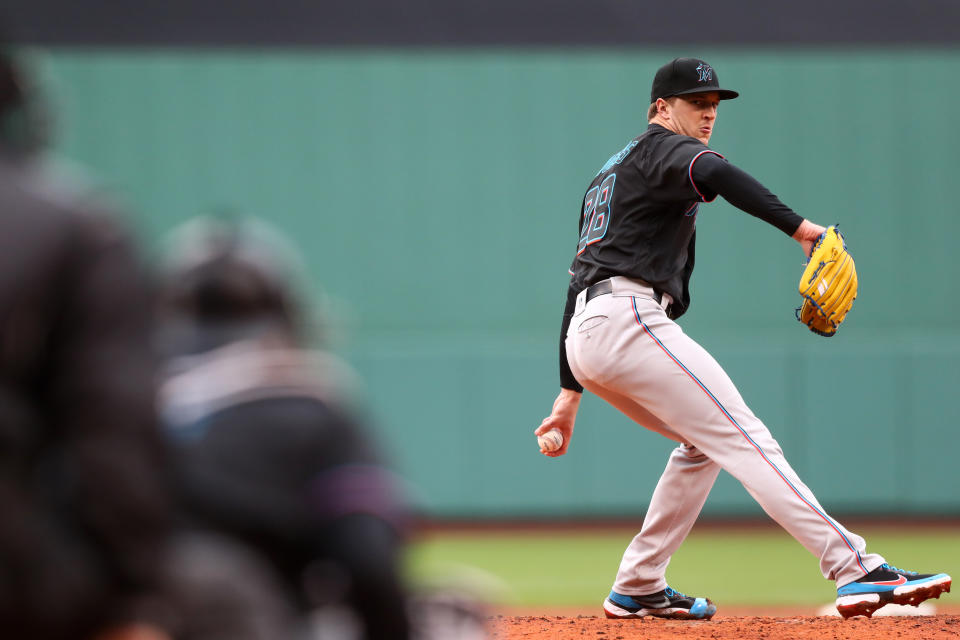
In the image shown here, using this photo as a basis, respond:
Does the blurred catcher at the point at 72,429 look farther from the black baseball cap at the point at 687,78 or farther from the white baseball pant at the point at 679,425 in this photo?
the black baseball cap at the point at 687,78

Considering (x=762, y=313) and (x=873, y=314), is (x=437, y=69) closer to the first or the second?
(x=762, y=313)

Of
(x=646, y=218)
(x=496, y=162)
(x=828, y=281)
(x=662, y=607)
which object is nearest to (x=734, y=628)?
(x=662, y=607)

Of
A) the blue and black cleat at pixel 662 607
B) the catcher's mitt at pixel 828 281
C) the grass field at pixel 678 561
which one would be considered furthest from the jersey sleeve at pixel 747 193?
the grass field at pixel 678 561

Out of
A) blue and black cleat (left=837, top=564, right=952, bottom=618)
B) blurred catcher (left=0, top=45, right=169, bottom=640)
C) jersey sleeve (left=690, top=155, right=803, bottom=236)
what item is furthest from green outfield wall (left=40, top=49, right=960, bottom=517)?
blurred catcher (left=0, top=45, right=169, bottom=640)

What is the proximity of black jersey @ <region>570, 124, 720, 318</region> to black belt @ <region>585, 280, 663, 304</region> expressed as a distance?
0.08 feet

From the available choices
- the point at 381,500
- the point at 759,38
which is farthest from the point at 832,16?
the point at 381,500

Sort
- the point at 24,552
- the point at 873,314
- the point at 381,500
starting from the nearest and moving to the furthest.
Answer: the point at 24,552
the point at 381,500
the point at 873,314

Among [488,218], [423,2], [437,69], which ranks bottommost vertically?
[488,218]

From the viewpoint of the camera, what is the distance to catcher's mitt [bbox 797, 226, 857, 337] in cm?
373

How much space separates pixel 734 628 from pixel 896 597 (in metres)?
0.52

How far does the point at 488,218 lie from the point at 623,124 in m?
1.19

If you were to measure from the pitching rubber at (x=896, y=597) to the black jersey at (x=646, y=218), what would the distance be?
3.68ft

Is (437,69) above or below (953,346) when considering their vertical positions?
above

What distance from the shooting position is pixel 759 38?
8492mm
